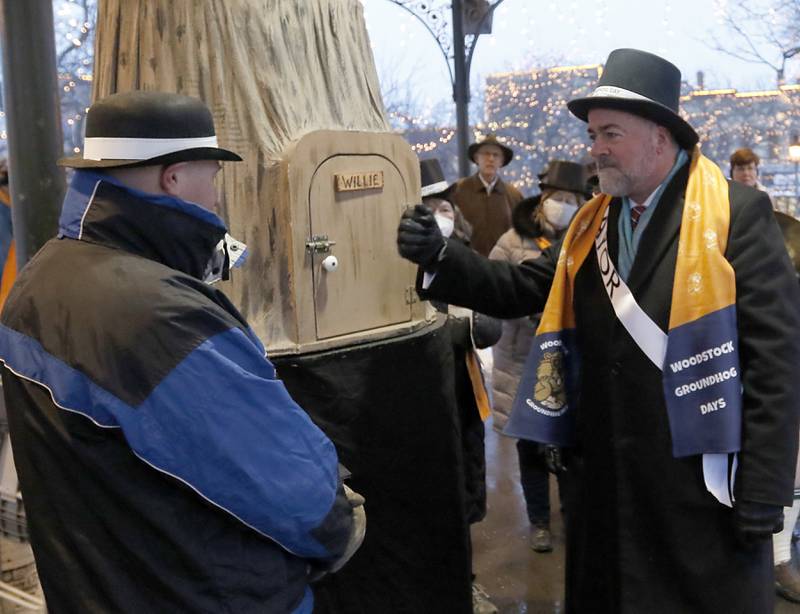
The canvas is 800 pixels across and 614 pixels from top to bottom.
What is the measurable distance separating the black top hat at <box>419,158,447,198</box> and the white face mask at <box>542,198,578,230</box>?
0.64m

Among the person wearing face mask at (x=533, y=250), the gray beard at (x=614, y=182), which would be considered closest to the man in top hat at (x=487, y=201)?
the person wearing face mask at (x=533, y=250)

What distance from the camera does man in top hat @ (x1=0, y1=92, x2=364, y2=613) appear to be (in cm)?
141

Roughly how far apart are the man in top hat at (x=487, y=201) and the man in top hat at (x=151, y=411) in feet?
16.6

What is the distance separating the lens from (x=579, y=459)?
2627 mm

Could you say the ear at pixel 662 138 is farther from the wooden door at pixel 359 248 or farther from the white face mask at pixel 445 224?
the white face mask at pixel 445 224

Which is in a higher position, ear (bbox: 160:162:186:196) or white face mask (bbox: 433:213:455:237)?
ear (bbox: 160:162:186:196)

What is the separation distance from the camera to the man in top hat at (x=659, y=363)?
2191mm

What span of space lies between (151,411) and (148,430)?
0.03 m

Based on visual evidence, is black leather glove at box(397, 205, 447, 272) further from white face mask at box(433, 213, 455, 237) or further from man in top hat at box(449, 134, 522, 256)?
man in top hat at box(449, 134, 522, 256)

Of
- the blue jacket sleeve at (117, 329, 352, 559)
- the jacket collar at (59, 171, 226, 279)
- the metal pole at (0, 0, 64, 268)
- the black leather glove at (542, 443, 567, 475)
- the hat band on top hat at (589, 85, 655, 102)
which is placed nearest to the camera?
the blue jacket sleeve at (117, 329, 352, 559)

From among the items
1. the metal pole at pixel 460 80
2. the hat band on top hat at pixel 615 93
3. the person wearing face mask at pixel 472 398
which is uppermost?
the metal pole at pixel 460 80

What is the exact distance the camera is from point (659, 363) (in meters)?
2.30

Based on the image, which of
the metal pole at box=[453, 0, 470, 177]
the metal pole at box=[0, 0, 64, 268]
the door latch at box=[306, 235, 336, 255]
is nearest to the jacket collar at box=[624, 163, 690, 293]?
the door latch at box=[306, 235, 336, 255]

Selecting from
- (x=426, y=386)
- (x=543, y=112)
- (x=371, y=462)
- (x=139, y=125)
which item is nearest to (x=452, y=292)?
(x=426, y=386)
